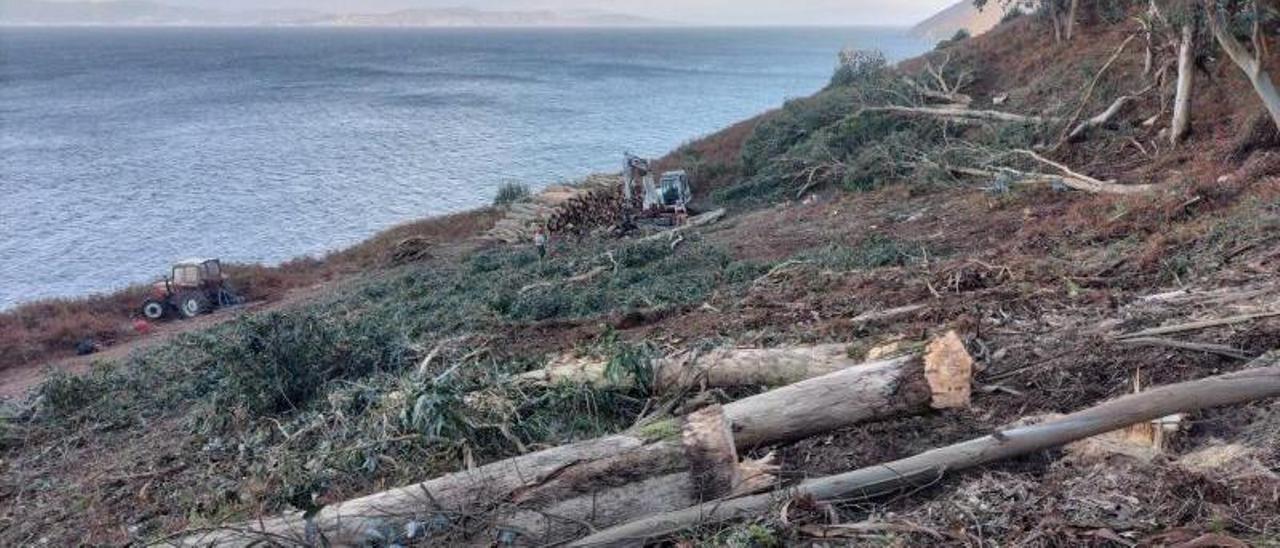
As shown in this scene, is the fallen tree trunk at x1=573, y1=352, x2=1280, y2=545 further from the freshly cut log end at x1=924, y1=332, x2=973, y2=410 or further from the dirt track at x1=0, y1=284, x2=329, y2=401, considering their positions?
the dirt track at x1=0, y1=284, x2=329, y2=401

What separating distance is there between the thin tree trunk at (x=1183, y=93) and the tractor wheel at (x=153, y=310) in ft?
76.8

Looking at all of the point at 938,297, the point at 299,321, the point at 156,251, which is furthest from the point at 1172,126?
the point at 156,251

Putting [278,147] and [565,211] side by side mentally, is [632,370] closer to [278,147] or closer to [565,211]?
[565,211]

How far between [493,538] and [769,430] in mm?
1947

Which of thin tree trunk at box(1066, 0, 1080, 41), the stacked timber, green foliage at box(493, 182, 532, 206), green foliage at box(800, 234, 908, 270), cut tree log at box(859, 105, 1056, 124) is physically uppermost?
thin tree trunk at box(1066, 0, 1080, 41)

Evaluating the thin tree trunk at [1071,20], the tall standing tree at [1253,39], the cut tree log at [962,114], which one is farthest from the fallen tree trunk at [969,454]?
the thin tree trunk at [1071,20]

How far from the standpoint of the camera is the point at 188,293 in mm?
23125

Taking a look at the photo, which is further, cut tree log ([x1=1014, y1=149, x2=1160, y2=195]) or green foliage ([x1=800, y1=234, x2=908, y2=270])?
cut tree log ([x1=1014, y1=149, x2=1160, y2=195])

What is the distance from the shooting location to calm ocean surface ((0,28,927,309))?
114 ft

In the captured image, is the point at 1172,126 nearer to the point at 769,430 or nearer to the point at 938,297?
the point at 938,297

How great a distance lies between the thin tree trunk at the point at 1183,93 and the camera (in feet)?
54.2

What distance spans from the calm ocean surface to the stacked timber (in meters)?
11.0

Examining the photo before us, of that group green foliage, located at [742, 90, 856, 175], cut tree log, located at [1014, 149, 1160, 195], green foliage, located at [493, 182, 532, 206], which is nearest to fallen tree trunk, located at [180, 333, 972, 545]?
cut tree log, located at [1014, 149, 1160, 195]

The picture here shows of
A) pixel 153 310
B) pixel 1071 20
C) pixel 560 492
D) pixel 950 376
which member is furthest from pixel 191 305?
pixel 1071 20
